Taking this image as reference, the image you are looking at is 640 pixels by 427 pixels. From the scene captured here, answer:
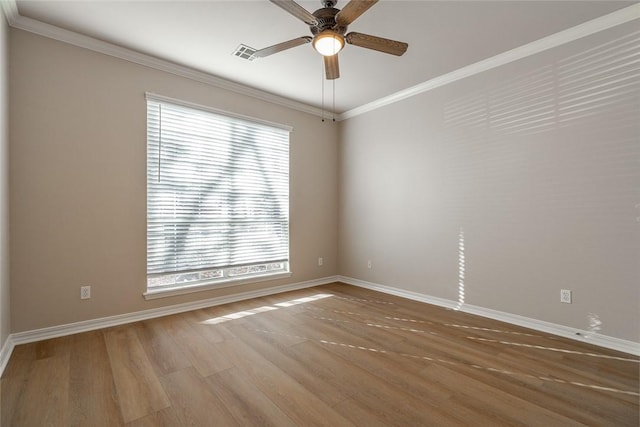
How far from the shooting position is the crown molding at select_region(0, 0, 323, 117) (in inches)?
103

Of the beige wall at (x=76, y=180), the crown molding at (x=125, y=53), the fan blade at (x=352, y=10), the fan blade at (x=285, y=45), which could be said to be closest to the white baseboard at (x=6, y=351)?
the beige wall at (x=76, y=180)

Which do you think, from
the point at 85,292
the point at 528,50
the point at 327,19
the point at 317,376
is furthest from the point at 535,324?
the point at 85,292

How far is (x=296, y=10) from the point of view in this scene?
1.96m

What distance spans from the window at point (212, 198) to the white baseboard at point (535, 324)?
2.00 meters

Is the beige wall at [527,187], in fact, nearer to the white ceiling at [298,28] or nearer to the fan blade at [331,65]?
the white ceiling at [298,28]

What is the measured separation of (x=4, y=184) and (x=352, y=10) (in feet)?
10.3

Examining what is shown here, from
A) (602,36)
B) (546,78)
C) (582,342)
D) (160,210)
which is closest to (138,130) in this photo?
(160,210)

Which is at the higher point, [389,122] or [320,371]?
[389,122]

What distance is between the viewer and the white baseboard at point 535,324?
254 centimetres

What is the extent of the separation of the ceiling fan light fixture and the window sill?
119 inches

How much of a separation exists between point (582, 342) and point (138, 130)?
498cm

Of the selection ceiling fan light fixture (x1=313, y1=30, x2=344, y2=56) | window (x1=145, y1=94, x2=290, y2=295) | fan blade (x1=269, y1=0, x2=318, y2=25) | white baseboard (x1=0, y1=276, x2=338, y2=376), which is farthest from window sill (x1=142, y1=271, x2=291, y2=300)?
fan blade (x1=269, y1=0, x2=318, y2=25)

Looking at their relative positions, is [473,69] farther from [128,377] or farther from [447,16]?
[128,377]

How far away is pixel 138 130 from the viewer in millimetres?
3250
